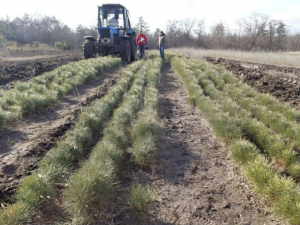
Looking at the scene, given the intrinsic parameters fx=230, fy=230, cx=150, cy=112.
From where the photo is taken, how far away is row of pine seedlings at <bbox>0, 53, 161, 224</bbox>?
2.19 metres

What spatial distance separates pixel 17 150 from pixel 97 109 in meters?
1.75

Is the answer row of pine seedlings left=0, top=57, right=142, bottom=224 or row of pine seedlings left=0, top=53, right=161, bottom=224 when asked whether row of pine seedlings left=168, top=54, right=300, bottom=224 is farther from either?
row of pine seedlings left=0, top=57, right=142, bottom=224

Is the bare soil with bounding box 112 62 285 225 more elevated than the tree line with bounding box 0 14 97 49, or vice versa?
the tree line with bounding box 0 14 97 49

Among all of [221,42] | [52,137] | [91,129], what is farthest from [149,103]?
[221,42]

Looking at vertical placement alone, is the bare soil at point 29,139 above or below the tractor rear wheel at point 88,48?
below

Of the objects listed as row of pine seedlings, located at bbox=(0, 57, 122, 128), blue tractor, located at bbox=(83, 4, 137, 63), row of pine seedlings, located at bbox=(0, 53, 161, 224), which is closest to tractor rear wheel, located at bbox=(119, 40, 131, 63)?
blue tractor, located at bbox=(83, 4, 137, 63)

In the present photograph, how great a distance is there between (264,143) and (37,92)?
5578mm

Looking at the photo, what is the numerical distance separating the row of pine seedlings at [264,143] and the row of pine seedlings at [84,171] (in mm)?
1241

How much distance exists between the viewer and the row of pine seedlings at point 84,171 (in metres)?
2.19

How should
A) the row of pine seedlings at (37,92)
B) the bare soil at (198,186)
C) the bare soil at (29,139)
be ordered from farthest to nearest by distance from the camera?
the row of pine seedlings at (37,92), the bare soil at (29,139), the bare soil at (198,186)

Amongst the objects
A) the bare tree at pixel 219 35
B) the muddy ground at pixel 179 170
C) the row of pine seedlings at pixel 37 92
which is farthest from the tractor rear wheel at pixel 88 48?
the bare tree at pixel 219 35

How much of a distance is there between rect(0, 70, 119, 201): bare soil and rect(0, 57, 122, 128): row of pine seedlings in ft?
0.62

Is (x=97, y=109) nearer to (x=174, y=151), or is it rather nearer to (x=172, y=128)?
(x=172, y=128)

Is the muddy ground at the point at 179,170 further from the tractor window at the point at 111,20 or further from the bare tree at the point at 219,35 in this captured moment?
the bare tree at the point at 219,35
